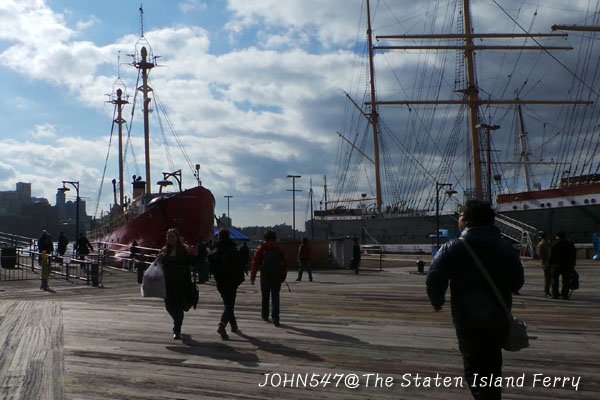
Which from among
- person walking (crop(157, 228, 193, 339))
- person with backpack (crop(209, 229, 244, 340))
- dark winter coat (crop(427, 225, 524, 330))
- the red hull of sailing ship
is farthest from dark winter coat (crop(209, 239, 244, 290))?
the red hull of sailing ship

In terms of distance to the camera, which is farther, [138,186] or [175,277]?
[138,186]

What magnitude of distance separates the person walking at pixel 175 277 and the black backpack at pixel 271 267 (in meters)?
1.50

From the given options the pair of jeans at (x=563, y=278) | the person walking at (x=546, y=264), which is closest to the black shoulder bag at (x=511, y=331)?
the pair of jeans at (x=563, y=278)

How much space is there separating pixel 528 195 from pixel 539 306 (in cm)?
3476

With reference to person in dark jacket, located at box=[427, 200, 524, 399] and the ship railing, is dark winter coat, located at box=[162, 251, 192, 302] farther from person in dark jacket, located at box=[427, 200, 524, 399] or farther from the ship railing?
the ship railing

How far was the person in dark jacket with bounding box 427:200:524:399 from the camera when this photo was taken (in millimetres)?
3797

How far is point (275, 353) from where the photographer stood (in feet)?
23.1

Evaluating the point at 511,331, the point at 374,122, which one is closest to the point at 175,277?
the point at 511,331

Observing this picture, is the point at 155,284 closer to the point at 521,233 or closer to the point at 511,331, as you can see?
the point at 511,331

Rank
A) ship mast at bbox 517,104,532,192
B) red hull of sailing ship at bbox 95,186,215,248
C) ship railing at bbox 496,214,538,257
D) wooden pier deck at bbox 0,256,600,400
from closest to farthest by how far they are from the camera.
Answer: wooden pier deck at bbox 0,256,600,400, red hull of sailing ship at bbox 95,186,215,248, ship railing at bbox 496,214,538,257, ship mast at bbox 517,104,532,192

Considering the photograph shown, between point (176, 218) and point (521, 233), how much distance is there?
24.3 metres

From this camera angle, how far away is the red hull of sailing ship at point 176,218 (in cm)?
3158

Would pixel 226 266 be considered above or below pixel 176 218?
below

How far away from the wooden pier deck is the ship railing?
2698 centimetres
